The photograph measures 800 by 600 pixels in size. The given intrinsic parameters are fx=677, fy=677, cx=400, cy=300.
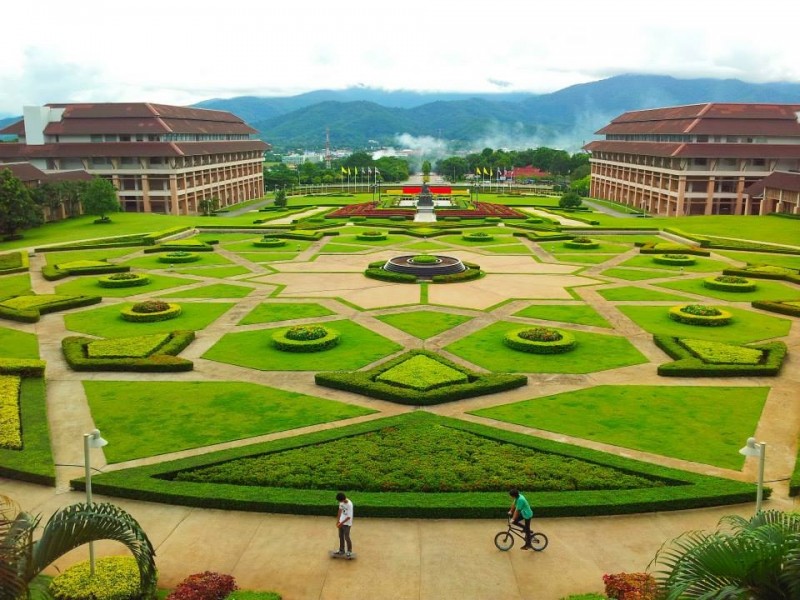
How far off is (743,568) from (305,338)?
2294 cm

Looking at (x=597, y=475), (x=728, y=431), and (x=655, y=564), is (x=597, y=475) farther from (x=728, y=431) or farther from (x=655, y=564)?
(x=728, y=431)

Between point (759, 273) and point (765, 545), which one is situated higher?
point (765, 545)

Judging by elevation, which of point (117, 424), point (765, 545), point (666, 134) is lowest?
point (117, 424)

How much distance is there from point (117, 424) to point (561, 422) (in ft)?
45.9

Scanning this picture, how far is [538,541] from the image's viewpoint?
14750mm

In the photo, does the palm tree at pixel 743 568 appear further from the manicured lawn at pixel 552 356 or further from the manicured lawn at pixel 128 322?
the manicured lawn at pixel 128 322

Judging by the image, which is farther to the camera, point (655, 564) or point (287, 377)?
point (287, 377)

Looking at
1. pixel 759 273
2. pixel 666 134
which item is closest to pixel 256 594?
pixel 759 273

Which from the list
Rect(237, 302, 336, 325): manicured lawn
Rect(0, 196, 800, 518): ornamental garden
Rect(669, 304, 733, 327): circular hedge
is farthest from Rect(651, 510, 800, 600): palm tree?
Rect(237, 302, 336, 325): manicured lawn

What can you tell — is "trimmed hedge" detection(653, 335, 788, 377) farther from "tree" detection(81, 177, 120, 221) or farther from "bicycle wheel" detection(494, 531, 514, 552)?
"tree" detection(81, 177, 120, 221)

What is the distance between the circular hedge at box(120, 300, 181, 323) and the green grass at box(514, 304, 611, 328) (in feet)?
56.7

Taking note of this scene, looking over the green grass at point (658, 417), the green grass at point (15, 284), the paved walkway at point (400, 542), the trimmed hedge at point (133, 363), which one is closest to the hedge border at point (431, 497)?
the paved walkway at point (400, 542)

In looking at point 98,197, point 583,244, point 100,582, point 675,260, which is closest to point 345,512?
point 100,582

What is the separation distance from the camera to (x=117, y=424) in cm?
2134
